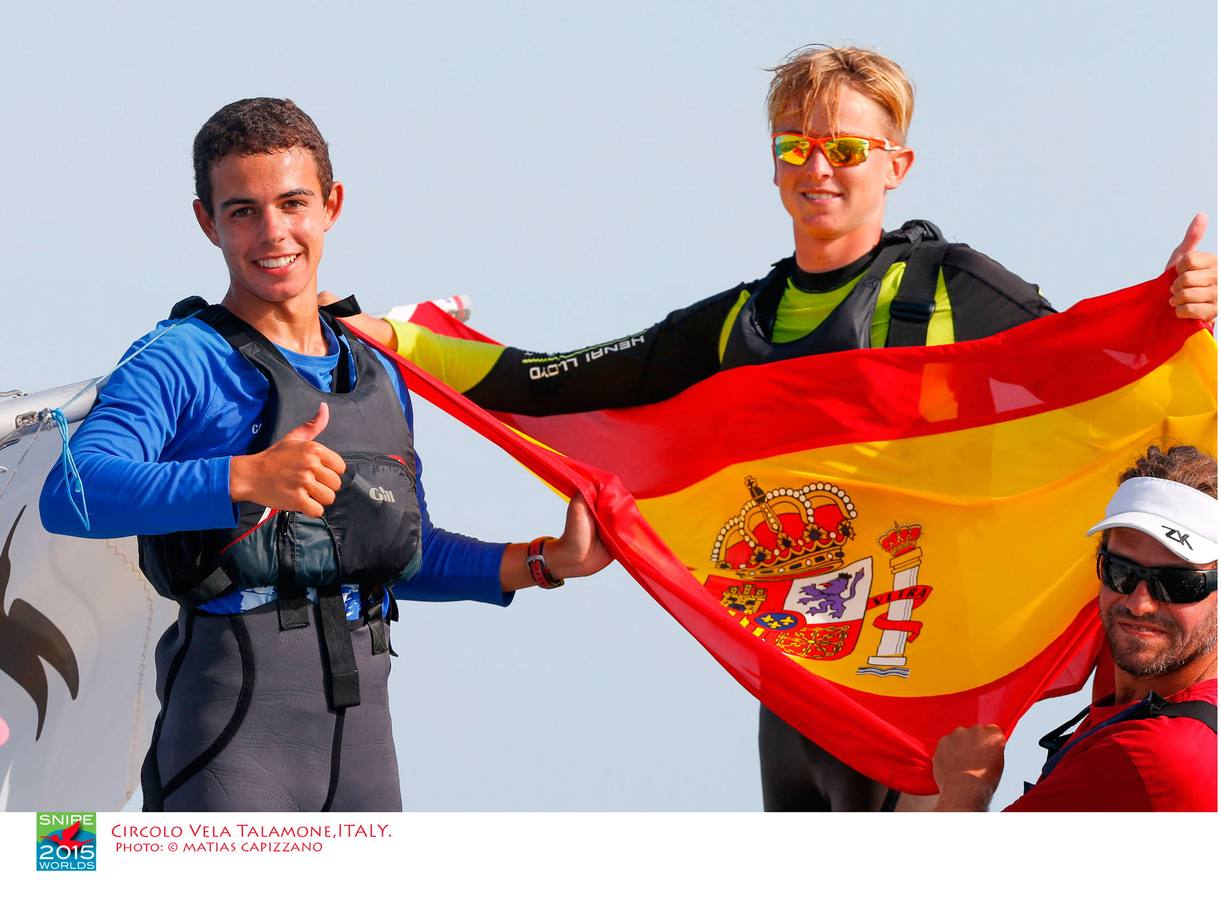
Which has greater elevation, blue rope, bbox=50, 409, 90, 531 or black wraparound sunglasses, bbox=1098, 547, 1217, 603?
blue rope, bbox=50, 409, 90, 531

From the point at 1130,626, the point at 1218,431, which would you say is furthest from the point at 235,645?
the point at 1218,431

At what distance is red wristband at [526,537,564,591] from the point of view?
486 cm

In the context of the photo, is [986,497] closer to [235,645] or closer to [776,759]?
[776,759]

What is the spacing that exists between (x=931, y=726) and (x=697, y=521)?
107 cm

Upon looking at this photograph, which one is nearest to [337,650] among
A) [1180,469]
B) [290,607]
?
[290,607]

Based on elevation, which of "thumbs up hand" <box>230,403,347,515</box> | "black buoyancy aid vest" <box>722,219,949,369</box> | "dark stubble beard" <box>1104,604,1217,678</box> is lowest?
"dark stubble beard" <box>1104,604,1217,678</box>

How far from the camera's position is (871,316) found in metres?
5.36

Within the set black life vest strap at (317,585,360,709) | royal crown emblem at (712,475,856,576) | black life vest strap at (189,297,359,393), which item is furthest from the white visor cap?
black life vest strap at (189,297,359,393)

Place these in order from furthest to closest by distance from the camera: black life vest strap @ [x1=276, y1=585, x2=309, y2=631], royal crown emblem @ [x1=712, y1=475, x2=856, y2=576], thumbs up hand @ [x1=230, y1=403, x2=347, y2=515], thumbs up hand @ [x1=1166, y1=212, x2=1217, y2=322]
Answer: royal crown emblem @ [x1=712, y1=475, x2=856, y2=576]
thumbs up hand @ [x1=1166, y1=212, x2=1217, y2=322]
black life vest strap @ [x1=276, y1=585, x2=309, y2=631]
thumbs up hand @ [x1=230, y1=403, x2=347, y2=515]

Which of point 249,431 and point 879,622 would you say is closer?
point 249,431

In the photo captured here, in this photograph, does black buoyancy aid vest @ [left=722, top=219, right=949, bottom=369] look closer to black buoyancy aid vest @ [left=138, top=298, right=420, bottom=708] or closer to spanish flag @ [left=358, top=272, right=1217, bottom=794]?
spanish flag @ [left=358, top=272, right=1217, bottom=794]

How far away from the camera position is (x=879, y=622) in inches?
214

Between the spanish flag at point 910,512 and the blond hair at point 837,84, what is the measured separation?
Result: 2.59 ft

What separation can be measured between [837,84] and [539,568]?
187cm
